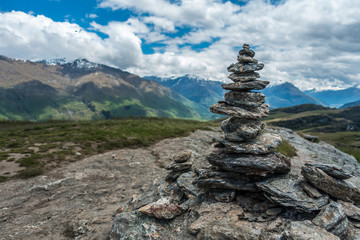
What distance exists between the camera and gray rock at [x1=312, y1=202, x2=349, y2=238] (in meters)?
8.30

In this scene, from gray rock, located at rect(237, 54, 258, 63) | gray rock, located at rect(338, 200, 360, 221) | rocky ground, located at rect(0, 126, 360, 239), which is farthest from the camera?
gray rock, located at rect(237, 54, 258, 63)

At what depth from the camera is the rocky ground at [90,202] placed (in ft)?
34.5

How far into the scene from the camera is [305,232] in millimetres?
7891

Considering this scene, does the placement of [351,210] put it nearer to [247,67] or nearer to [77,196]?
[247,67]

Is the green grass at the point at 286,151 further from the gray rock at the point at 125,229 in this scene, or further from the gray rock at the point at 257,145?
the gray rock at the point at 125,229

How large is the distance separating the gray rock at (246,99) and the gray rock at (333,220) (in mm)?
6593

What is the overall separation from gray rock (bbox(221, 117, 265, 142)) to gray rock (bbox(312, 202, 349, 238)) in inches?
198

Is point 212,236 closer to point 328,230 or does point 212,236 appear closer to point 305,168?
point 328,230

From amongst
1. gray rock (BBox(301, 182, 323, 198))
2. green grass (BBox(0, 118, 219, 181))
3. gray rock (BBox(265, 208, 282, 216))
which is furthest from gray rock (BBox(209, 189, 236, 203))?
green grass (BBox(0, 118, 219, 181))

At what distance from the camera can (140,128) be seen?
1459 inches

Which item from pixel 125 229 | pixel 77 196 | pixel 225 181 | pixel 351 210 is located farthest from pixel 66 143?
pixel 351 210

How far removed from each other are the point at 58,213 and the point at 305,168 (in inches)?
613

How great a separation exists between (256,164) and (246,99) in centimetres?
433

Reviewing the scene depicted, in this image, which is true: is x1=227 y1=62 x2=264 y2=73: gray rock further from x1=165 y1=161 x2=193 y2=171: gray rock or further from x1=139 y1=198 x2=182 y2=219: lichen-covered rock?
x1=139 y1=198 x2=182 y2=219: lichen-covered rock
